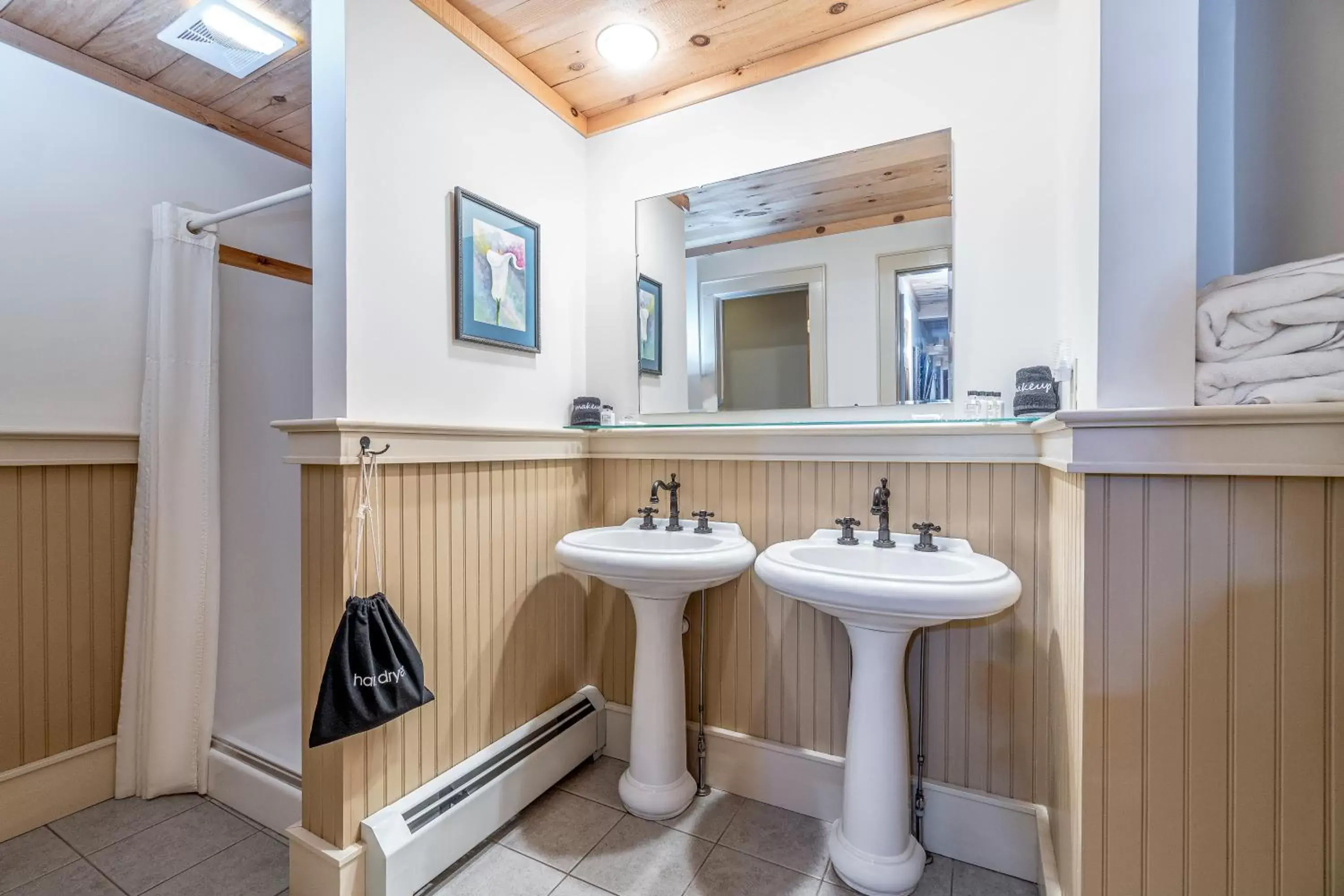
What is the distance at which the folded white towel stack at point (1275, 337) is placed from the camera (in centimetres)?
77

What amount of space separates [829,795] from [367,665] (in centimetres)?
Result: 133

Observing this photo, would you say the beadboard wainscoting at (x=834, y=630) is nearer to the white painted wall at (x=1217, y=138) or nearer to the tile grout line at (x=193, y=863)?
the white painted wall at (x=1217, y=138)

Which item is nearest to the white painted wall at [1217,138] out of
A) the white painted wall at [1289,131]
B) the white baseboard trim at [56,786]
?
the white painted wall at [1289,131]

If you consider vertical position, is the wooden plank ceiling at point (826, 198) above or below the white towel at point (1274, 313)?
above

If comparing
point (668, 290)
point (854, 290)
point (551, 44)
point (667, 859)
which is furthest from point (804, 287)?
point (667, 859)

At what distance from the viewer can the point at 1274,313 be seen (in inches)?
31.4

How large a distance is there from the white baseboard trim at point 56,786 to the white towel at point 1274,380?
9.54 feet

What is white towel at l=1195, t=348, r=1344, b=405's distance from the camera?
30.3 inches

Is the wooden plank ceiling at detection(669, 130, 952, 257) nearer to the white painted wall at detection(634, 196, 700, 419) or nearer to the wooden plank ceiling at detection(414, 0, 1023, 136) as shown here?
the white painted wall at detection(634, 196, 700, 419)

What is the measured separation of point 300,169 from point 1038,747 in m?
3.21

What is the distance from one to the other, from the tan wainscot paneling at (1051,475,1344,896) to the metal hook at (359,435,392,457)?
4.68 feet

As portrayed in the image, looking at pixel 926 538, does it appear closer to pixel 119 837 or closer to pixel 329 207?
pixel 329 207

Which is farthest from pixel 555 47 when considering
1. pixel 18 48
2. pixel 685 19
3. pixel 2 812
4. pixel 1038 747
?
pixel 2 812

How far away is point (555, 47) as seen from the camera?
1.77m
